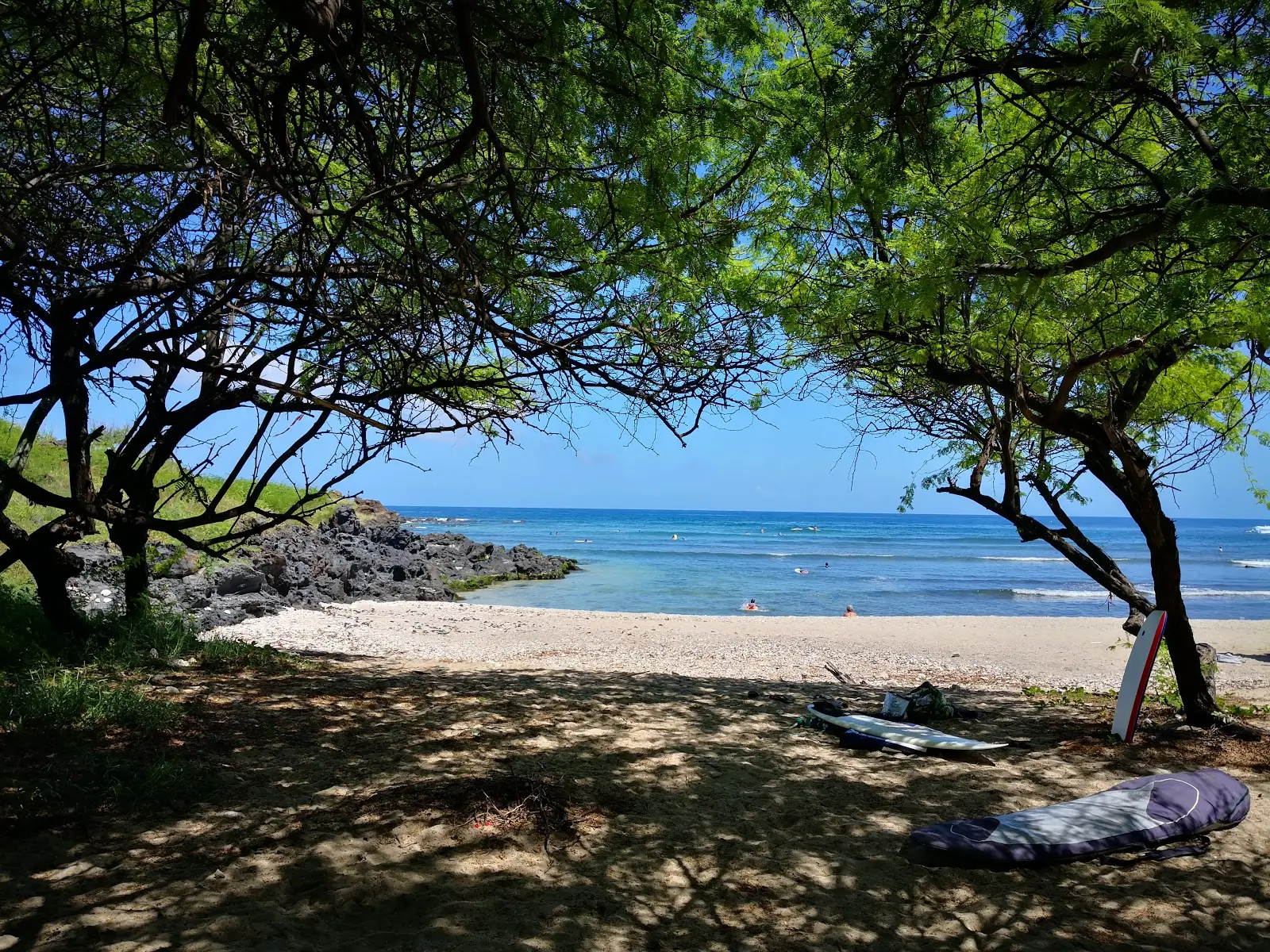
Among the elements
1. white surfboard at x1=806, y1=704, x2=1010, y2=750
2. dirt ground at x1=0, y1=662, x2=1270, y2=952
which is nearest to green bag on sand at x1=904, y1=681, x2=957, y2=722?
white surfboard at x1=806, y1=704, x2=1010, y2=750

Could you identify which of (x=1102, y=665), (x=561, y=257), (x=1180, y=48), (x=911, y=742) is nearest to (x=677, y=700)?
(x=911, y=742)

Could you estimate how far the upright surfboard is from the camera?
528cm

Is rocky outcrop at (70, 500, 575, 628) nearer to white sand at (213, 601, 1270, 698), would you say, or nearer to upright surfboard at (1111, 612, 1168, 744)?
white sand at (213, 601, 1270, 698)

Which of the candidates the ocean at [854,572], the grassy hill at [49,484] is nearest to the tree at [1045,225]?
the grassy hill at [49,484]

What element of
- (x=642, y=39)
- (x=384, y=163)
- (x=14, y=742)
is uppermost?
(x=642, y=39)

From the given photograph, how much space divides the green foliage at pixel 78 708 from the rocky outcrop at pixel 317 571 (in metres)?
2.31

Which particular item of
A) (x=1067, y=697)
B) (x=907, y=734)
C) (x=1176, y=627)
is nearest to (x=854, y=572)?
(x=1067, y=697)

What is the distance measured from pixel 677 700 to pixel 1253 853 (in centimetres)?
373

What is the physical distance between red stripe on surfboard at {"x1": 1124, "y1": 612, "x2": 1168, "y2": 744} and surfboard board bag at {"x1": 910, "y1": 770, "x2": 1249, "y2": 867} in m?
1.09

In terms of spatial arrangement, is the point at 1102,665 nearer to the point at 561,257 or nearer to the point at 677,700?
the point at 677,700

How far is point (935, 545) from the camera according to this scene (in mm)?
50781

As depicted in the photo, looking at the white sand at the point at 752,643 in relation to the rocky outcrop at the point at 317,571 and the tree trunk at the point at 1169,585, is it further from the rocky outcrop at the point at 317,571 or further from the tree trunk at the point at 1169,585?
the tree trunk at the point at 1169,585

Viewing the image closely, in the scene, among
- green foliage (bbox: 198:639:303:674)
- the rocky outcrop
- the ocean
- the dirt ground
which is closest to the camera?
the dirt ground

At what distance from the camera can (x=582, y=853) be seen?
3279mm
